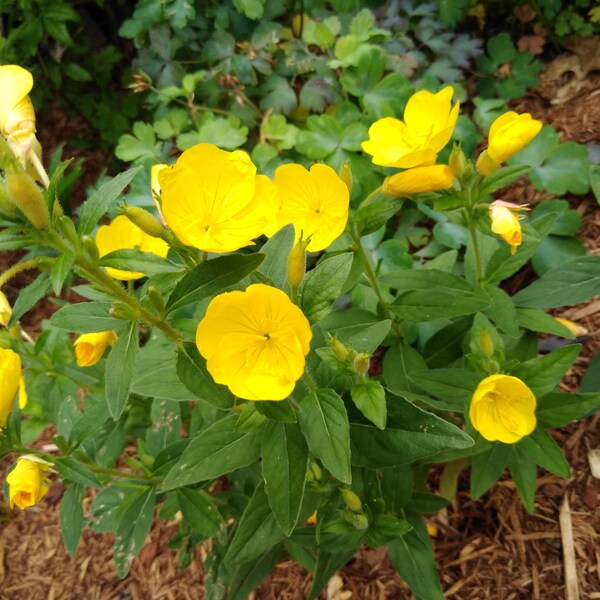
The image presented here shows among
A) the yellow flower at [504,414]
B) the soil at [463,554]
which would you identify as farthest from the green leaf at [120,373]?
the soil at [463,554]

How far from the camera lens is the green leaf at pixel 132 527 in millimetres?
1689

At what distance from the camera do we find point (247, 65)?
3.06 metres

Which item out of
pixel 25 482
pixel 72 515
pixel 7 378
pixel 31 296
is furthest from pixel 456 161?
pixel 72 515

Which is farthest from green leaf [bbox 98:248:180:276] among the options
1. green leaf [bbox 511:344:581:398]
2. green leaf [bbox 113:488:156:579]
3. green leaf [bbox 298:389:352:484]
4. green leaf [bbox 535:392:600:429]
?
green leaf [bbox 535:392:600:429]

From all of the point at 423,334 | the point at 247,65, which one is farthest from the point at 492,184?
the point at 247,65

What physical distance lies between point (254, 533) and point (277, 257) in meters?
0.72

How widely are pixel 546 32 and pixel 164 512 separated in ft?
9.48

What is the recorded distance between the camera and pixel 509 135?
4.66 feet

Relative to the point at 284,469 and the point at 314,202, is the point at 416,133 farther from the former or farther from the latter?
the point at 284,469

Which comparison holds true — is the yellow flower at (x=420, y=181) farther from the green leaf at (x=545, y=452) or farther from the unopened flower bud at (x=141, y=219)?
the green leaf at (x=545, y=452)

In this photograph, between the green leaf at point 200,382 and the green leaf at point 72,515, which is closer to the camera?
the green leaf at point 200,382

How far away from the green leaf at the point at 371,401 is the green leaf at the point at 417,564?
0.62m

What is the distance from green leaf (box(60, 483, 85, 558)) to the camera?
5.31 feet

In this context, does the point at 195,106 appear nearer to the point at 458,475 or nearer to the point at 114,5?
the point at 114,5
